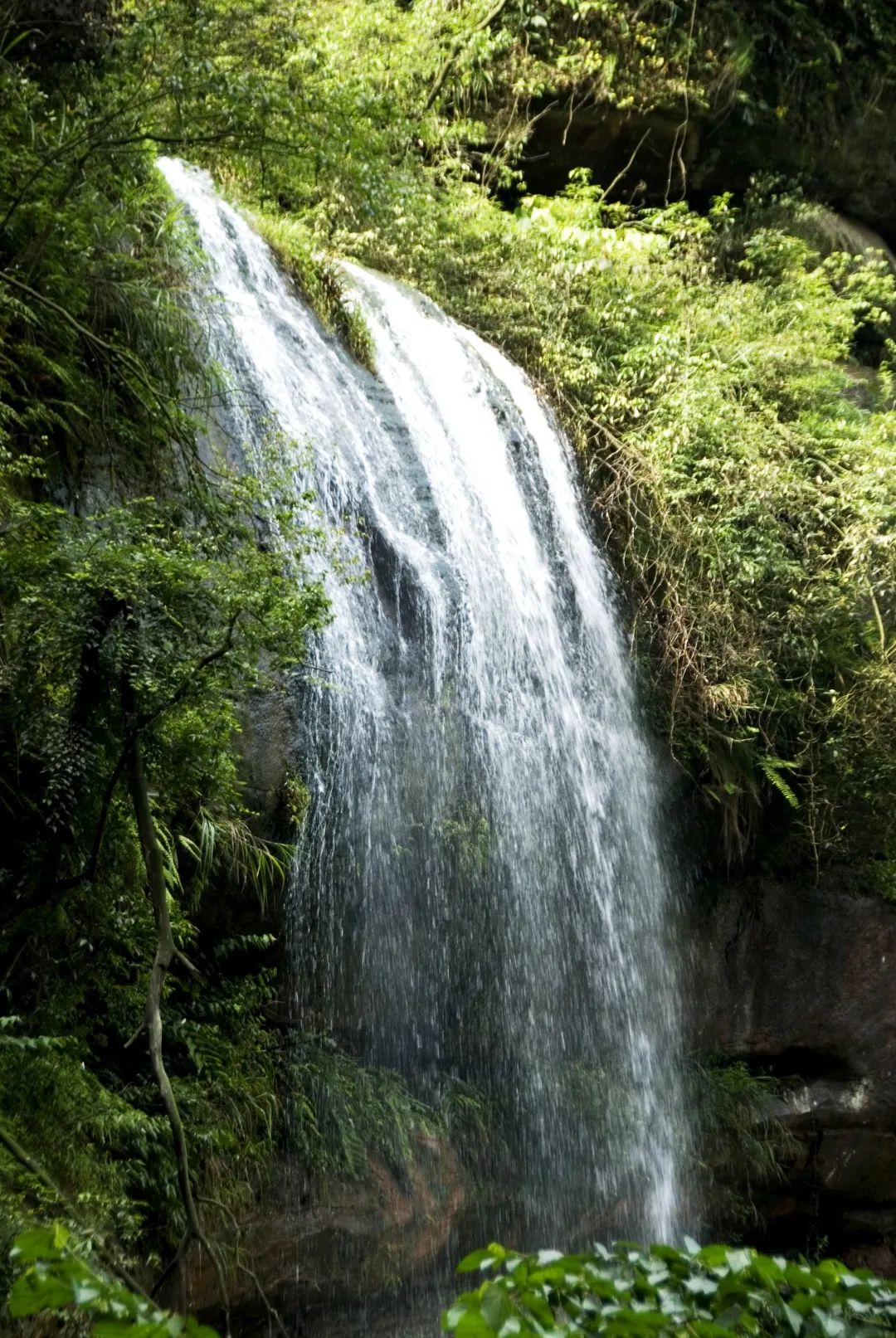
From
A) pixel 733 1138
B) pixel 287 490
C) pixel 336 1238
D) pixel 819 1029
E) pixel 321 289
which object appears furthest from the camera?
pixel 819 1029

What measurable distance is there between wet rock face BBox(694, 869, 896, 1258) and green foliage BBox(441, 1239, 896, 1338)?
6.26 metres

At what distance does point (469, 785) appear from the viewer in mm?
6684

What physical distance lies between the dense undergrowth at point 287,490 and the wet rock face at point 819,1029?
16.2 inches

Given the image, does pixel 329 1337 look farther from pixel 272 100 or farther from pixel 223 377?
pixel 272 100

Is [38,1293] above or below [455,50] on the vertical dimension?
below

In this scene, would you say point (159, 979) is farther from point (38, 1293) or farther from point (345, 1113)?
point (38, 1293)

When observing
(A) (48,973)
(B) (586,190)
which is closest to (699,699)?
(A) (48,973)

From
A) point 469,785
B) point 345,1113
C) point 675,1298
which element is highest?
point 675,1298

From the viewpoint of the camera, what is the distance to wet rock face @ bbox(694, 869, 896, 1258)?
7941 millimetres

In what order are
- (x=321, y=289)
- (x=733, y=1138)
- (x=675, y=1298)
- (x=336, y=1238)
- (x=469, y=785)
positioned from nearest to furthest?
1. (x=675, y=1298)
2. (x=336, y=1238)
3. (x=469, y=785)
4. (x=733, y=1138)
5. (x=321, y=289)

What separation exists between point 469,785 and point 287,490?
198 centimetres

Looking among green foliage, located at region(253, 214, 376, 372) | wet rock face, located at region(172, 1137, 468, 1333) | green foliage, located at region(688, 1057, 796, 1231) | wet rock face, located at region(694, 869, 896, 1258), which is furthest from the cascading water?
wet rock face, located at region(694, 869, 896, 1258)

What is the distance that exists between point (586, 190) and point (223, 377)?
6.00 metres

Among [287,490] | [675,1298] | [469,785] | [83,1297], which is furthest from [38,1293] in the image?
[469,785]
